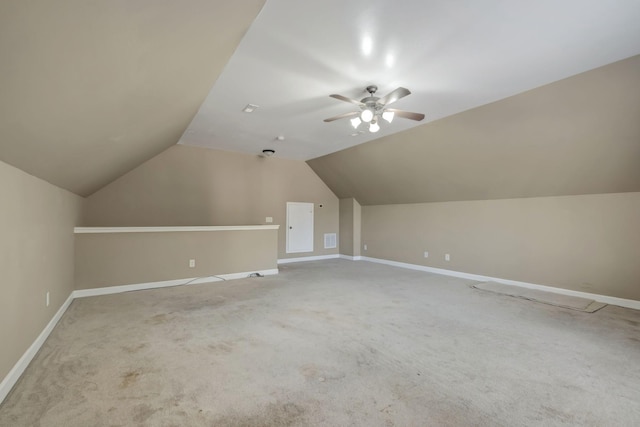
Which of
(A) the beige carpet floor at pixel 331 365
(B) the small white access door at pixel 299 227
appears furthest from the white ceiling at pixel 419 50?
(B) the small white access door at pixel 299 227

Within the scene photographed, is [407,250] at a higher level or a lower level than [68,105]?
lower

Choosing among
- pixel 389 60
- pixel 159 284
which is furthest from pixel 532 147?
pixel 159 284

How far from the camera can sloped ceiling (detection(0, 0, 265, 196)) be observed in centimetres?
119

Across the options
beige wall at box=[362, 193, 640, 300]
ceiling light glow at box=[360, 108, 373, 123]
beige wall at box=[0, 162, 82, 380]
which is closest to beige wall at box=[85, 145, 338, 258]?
beige wall at box=[0, 162, 82, 380]

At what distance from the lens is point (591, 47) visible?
2586mm

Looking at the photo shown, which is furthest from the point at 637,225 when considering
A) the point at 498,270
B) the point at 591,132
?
the point at 498,270

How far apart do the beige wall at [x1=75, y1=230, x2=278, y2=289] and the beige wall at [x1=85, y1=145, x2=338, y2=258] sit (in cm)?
116

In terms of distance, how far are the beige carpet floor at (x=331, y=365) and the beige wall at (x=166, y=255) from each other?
556 mm

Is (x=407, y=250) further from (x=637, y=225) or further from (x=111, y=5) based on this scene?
(x=111, y=5)

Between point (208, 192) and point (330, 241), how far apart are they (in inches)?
144

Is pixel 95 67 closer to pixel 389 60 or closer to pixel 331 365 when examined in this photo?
pixel 389 60

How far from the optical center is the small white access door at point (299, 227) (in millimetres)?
7785

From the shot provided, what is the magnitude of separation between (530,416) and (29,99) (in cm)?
331

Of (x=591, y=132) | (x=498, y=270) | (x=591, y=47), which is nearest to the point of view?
(x=591, y=47)
